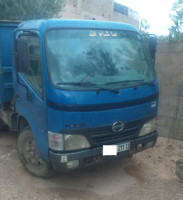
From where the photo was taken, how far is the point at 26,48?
125 inches

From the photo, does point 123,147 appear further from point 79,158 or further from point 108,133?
point 79,158

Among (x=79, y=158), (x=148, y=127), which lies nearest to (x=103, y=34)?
(x=148, y=127)

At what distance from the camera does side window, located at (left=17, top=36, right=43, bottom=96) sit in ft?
10.5

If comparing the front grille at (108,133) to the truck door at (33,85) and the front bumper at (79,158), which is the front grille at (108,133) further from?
the truck door at (33,85)

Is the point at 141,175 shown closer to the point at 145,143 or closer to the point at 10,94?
the point at 145,143

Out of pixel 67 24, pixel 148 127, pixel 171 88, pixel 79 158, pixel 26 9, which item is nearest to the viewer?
pixel 79 158

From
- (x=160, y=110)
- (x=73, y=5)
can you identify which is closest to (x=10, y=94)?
(x=160, y=110)

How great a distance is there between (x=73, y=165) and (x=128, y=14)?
33.7m

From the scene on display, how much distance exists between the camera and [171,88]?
540cm

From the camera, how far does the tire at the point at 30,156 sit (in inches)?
148

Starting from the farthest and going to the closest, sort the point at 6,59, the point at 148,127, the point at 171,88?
1. the point at 171,88
2. the point at 6,59
3. the point at 148,127

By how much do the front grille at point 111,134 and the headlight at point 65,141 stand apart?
0.12m

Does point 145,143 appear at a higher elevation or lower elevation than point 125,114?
lower

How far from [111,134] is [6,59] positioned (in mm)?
2374
